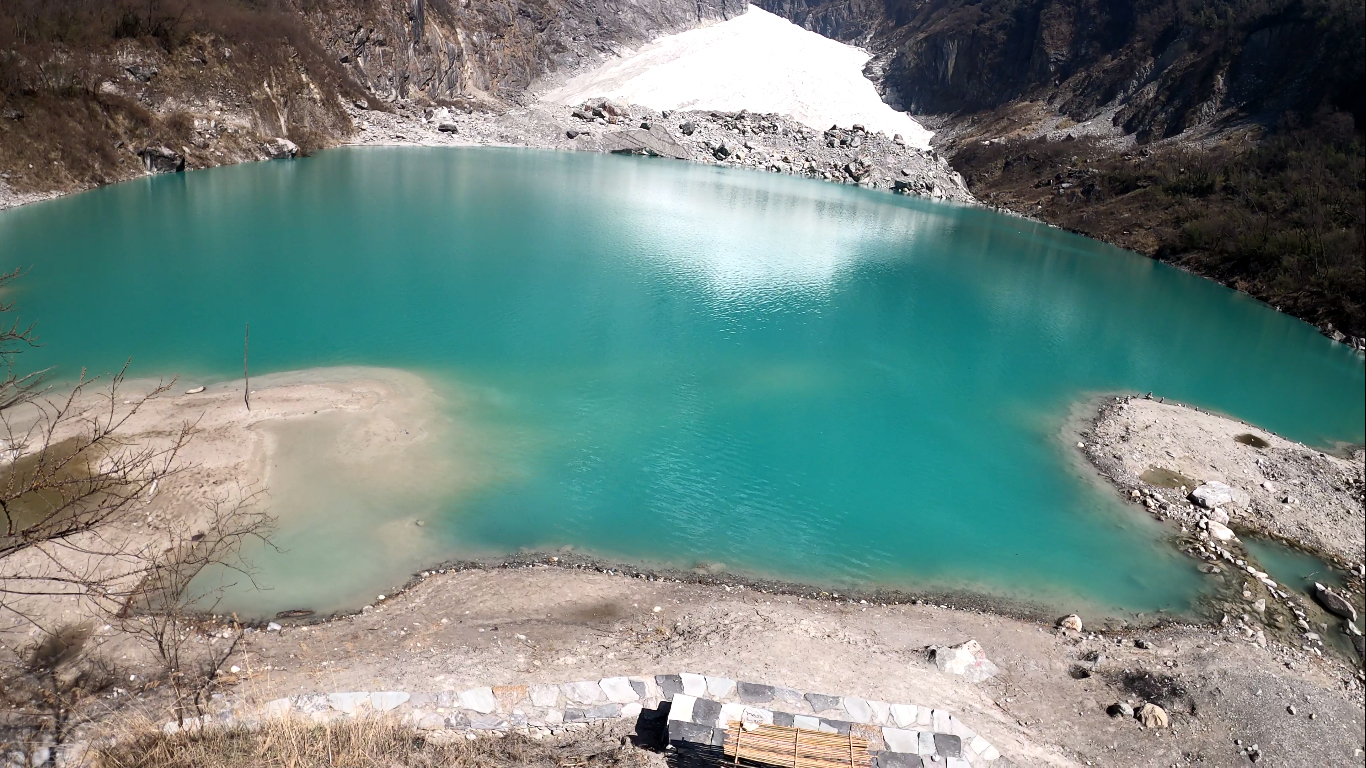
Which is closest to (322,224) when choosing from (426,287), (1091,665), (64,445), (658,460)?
(426,287)

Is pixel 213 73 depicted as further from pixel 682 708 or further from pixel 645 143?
pixel 682 708

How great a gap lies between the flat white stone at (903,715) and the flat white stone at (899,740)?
183 mm

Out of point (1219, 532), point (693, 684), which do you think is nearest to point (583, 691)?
point (693, 684)

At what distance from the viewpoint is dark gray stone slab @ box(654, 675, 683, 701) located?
7.06 m

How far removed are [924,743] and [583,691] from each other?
10.9 ft

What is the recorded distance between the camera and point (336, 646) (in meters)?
7.66

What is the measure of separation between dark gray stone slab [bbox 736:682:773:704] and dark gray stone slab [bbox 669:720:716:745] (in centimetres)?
81

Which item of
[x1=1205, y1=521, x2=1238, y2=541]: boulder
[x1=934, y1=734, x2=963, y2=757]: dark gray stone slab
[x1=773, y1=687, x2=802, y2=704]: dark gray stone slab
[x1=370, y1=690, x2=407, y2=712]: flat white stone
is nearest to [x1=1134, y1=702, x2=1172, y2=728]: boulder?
[x1=934, y1=734, x2=963, y2=757]: dark gray stone slab

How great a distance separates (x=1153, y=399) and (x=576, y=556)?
17.1 metres

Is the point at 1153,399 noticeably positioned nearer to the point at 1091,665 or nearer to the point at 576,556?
the point at 1091,665

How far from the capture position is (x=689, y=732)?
6.40 metres

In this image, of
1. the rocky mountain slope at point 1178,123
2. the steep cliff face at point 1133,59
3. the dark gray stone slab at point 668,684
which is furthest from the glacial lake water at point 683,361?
the steep cliff face at point 1133,59

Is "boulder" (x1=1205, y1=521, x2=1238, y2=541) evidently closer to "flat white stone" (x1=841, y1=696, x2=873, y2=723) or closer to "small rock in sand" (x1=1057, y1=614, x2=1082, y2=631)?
"small rock in sand" (x1=1057, y1=614, x2=1082, y2=631)

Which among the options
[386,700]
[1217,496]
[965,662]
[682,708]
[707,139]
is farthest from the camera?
[707,139]
